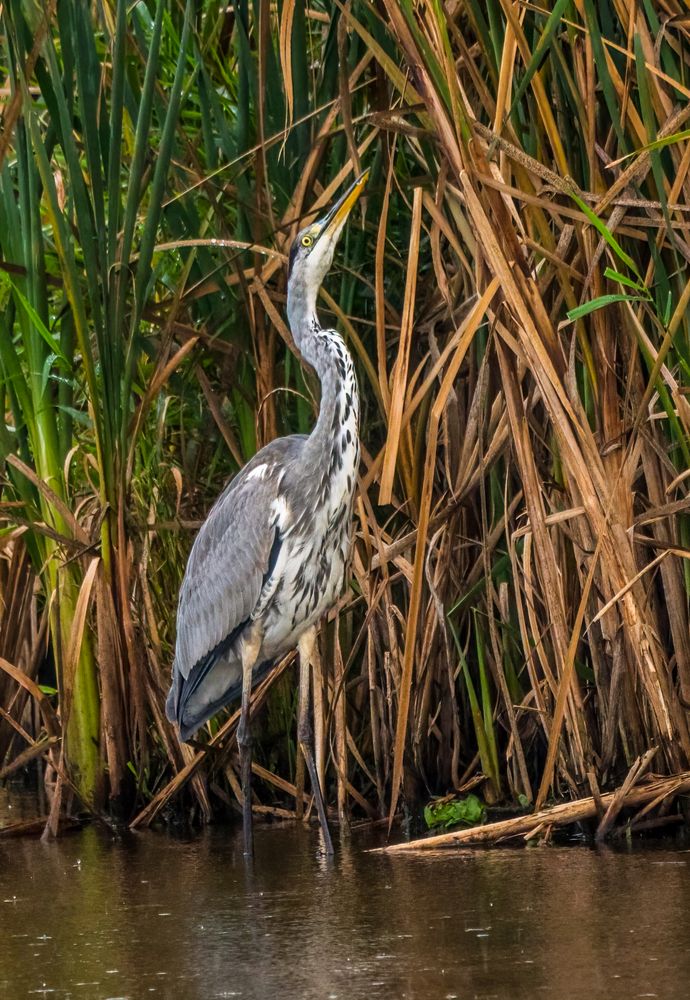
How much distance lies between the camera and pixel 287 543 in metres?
4.98

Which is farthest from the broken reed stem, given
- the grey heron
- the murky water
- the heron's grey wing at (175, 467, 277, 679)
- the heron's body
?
the heron's grey wing at (175, 467, 277, 679)

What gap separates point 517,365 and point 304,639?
4.16 feet

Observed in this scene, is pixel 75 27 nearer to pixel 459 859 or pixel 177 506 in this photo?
pixel 177 506

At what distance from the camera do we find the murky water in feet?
9.87

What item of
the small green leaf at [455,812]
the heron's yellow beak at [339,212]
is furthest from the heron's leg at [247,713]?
the heron's yellow beak at [339,212]

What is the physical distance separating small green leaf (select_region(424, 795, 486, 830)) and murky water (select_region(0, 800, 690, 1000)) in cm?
30

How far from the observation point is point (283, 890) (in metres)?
4.10

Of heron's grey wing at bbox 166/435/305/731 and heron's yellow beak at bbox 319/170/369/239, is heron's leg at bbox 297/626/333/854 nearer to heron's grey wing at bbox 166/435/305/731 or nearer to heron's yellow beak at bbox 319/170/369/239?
heron's grey wing at bbox 166/435/305/731

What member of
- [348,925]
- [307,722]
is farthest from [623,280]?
[307,722]

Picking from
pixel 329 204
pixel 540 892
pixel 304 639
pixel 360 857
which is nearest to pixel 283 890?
pixel 360 857

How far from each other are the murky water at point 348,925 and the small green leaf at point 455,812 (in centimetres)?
30

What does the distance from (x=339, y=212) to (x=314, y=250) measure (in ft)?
0.49

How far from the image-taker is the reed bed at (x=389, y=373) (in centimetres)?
416

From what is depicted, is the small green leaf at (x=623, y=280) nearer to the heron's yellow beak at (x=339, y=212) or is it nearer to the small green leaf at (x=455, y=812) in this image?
the heron's yellow beak at (x=339, y=212)
